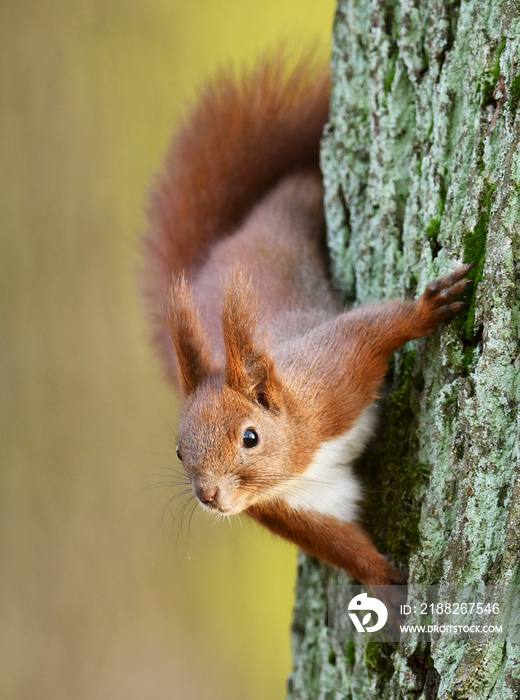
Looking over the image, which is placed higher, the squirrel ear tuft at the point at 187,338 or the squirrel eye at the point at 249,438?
the squirrel ear tuft at the point at 187,338

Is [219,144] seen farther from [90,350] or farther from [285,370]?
[90,350]

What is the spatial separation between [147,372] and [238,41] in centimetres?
159

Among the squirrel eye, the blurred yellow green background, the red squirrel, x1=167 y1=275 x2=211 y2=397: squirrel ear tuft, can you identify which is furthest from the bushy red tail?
the blurred yellow green background

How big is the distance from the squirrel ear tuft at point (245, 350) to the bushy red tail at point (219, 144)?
743 millimetres

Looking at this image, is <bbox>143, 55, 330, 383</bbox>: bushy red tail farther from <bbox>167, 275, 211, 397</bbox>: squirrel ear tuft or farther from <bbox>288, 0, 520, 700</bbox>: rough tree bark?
<bbox>167, 275, 211, 397</bbox>: squirrel ear tuft

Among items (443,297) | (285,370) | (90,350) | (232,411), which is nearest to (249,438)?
(232,411)

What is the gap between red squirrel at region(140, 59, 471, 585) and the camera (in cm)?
176

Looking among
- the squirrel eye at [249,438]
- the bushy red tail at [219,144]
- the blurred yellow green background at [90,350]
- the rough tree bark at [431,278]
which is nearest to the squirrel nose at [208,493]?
the squirrel eye at [249,438]

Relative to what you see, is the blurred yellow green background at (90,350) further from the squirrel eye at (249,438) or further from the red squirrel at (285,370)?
the squirrel eye at (249,438)

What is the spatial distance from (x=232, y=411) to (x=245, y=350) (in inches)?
5.5

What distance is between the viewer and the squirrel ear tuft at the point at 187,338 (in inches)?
70.4

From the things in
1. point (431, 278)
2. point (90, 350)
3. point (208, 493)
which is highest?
point (431, 278)

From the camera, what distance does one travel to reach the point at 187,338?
1.81 metres

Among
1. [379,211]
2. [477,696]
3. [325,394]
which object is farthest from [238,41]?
[477,696]
